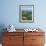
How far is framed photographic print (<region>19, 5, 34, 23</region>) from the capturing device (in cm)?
414

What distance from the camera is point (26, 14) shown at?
13.8 ft

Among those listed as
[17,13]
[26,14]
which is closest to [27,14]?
[26,14]

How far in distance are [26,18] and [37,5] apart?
56 cm

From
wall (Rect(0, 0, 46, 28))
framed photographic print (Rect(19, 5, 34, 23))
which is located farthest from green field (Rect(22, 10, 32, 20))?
wall (Rect(0, 0, 46, 28))

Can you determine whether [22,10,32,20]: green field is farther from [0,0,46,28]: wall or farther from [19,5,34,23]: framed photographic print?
[0,0,46,28]: wall

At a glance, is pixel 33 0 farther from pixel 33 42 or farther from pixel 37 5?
pixel 33 42

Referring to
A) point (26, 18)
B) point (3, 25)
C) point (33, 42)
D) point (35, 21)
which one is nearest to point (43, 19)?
point (35, 21)

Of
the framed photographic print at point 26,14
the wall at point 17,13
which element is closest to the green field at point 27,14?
the framed photographic print at point 26,14

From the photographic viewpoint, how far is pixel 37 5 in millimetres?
4164

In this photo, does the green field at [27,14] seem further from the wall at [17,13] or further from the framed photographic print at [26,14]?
the wall at [17,13]

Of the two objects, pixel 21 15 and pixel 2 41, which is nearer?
pixel 2 41

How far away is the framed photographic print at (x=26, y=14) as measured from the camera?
4.14 m

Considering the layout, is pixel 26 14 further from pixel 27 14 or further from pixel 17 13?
pixel 17 13

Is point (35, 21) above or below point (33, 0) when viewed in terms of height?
below
